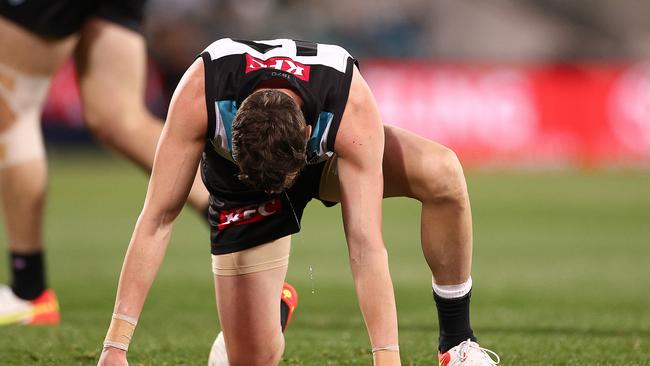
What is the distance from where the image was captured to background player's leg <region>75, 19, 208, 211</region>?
16.7 ft

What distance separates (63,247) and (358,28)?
11.0 metres

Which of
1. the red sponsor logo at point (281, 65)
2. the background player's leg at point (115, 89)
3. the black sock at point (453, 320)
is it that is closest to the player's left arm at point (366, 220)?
the red sponsor logo at point (281, 65)

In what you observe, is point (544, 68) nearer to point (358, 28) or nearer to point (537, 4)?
point (358, 28)

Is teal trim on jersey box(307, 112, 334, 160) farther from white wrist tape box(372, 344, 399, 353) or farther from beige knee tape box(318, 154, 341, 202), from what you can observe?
white wrist tape box(372, 344, 399, 353)

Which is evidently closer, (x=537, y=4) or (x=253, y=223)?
(x=253, y=223)

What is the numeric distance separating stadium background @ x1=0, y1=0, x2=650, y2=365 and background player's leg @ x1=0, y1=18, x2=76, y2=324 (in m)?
0.29

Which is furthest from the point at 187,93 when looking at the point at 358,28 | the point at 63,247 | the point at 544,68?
the point at 358,28

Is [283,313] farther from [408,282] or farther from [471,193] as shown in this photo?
[471,193]

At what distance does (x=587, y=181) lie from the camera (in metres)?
15.3

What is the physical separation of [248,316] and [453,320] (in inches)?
29.9

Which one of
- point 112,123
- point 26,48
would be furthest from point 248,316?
A: point 26,48

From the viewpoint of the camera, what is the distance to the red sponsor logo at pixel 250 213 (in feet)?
11.7

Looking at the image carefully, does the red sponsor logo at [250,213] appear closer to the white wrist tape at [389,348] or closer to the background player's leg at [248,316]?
the background player's leg at [248,316]

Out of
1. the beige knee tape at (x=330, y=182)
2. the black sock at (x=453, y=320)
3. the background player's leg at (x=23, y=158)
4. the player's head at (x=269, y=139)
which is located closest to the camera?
the player's head at (x=269, y=139)
